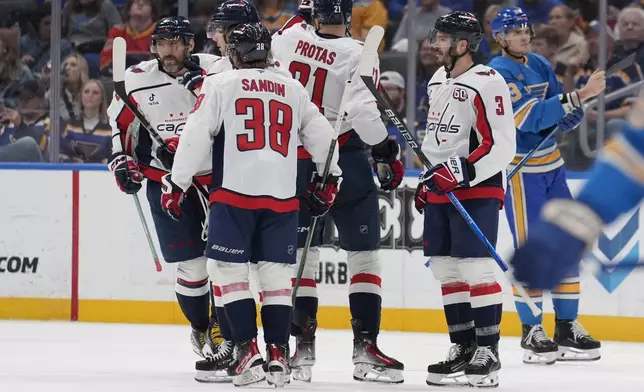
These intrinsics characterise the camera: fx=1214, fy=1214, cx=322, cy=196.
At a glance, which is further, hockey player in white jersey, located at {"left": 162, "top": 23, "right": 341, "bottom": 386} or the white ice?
the white ice

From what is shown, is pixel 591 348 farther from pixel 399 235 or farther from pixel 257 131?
pixel 257 131

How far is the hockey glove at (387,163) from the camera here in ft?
14.1

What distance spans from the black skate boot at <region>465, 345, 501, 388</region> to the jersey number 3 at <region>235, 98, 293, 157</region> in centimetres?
95

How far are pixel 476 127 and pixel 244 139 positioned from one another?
0.80m

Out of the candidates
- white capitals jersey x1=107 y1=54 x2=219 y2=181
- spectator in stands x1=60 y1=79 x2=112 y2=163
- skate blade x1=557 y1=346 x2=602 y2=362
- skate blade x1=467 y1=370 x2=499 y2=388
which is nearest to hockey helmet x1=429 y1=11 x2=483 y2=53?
white capitals jersey x1=107 y1=54 x2=219 y2=181

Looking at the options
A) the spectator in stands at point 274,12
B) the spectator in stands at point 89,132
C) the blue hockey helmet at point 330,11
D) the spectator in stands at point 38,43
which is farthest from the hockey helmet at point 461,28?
the spectator in stands at point 38,43

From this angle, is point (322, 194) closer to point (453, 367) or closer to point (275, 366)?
point (275, 366)

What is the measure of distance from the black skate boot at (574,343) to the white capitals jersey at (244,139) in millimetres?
1612

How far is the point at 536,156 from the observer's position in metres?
5.01

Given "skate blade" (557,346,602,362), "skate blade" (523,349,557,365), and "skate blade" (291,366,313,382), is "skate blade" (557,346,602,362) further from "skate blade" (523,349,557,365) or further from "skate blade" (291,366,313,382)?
"skate blade" (291,366,313,382)

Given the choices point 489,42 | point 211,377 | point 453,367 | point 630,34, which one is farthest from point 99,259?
point 630,34

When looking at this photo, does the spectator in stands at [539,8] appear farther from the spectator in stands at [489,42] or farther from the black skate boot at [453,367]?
the black skate boot at [453,367]

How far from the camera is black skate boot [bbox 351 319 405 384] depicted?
426 cm

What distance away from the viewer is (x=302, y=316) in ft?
14.3
